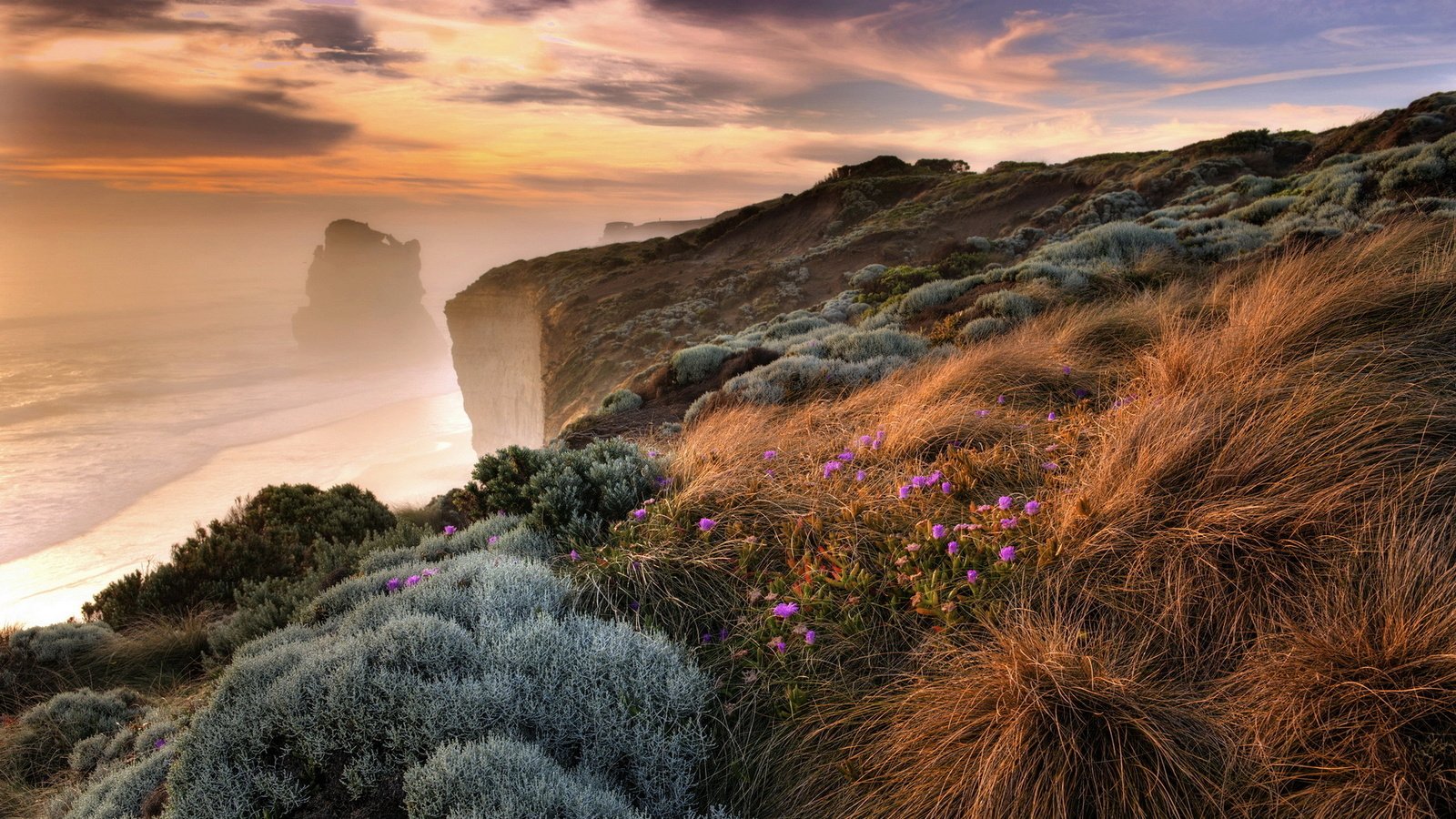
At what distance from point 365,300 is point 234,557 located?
194 meters

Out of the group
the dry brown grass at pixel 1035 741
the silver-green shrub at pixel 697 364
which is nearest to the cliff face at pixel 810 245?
the silver-green shrub at pixel 697 364

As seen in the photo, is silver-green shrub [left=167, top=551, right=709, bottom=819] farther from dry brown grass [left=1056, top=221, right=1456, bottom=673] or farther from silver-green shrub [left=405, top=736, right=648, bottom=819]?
dry brown grass [left=1056, top=221, right=1456, bottom=673]

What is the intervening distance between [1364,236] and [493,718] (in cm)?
985

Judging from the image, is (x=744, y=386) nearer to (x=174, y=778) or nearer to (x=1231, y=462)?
(x=1231, y=462)

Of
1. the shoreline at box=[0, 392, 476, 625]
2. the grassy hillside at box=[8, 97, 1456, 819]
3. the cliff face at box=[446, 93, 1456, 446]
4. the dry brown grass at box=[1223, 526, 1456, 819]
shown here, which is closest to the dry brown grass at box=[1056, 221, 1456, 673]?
the grassy hillside at box=[8, 97, 1456, 819]

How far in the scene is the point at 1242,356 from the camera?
4.62 meters

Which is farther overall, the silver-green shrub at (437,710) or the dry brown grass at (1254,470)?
the dry brown grass at (1254,470)

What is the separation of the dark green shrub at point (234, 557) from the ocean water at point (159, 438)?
95.1 ft

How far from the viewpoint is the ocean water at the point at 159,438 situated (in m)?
38.5

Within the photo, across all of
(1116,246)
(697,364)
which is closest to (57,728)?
(697,364)

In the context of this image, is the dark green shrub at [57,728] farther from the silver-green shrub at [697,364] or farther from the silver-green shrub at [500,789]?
the silver-green shrub at [697,364]

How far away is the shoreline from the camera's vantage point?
1296 inches

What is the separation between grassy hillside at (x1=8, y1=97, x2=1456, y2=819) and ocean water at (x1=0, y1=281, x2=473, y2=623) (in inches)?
1440

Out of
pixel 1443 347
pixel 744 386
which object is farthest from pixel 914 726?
pixel 744 386
